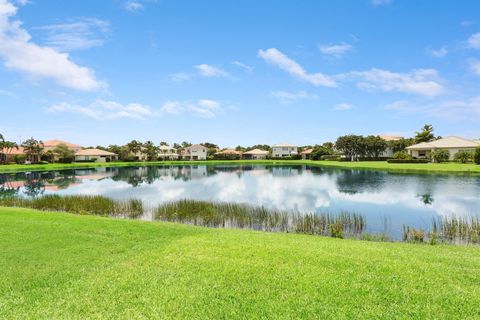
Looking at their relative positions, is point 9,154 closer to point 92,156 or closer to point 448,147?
point 92,156

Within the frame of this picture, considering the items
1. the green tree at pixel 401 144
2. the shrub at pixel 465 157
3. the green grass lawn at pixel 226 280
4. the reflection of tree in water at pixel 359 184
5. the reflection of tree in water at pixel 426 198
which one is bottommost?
the reflection of tree in water at pixel 426 198

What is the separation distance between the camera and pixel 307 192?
26.6 metres

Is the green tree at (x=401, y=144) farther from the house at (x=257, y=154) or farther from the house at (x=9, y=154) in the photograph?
the house at (x=9, y=154)

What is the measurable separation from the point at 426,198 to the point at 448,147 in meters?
47.3

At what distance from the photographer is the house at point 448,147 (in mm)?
59772

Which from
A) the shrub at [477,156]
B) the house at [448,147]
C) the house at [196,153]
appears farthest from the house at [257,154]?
the shrub at [477,156]

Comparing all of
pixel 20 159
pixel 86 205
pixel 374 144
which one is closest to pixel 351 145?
pixel 374 144

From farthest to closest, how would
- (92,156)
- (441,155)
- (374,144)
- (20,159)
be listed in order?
(92,156), (374,144), (20,159), (441,155)

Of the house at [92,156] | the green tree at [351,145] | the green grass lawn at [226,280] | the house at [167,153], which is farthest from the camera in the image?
the house at [167,153]

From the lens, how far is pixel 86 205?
19.0m

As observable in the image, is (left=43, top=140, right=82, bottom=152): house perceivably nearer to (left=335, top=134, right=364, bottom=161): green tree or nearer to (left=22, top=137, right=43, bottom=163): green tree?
(left=22, top=137, right=43, bottom=163): green tree

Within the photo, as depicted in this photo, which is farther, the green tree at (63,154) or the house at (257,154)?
the house at (257,154)

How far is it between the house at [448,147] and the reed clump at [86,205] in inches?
2418

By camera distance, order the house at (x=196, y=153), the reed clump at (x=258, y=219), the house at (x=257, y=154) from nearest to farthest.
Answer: the reed clump at (x=258, y=219)
the house at (x=196, y=153)
the house at (x=257, y=154)
